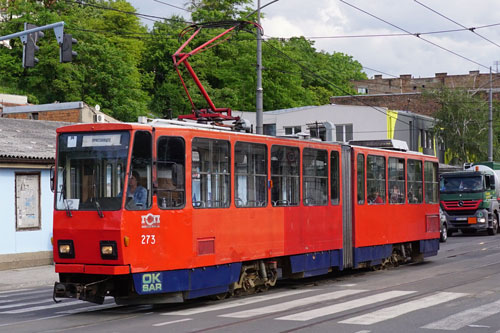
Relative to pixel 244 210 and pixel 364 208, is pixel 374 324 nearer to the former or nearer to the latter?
pixel 244 210

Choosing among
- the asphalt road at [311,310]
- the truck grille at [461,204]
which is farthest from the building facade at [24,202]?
the truck grille at [461,204]

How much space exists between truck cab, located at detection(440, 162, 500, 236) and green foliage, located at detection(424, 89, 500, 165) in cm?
2548

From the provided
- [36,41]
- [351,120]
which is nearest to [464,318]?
[36,41]

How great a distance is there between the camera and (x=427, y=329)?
11.5 metres

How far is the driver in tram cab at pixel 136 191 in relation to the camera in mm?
13336

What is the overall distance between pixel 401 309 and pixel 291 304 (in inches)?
73.9

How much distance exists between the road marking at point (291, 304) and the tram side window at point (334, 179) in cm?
274

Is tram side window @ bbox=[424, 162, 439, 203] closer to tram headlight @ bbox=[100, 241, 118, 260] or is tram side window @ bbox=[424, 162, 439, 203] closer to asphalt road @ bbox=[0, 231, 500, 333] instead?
asphalt road @ bbox=[0, 231, 500, 333]

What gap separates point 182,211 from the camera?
1388 cm

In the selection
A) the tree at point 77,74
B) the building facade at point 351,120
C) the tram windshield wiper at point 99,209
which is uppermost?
the tree at point 77,74

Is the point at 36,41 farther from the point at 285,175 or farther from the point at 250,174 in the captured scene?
the point at 250,174

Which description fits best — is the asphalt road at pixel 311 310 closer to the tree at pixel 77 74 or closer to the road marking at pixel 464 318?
the road marking at pixel 464 318

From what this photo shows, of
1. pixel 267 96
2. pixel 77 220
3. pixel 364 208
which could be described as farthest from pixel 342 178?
pixel 267 96

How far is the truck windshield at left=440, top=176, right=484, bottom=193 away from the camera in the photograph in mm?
38500
